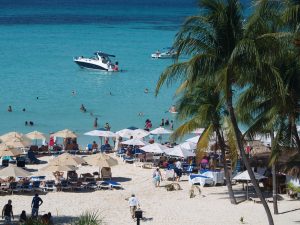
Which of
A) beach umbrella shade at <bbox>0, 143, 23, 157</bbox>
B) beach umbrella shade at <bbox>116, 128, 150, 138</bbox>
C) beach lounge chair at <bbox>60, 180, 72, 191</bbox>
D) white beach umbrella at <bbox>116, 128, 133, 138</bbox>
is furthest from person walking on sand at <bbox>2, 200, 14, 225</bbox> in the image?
white beach umbrella at <bbox>116, 128, 133, 138</bbox>

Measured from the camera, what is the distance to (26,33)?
99.4m

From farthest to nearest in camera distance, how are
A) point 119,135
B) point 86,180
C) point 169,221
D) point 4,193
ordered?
point 119,135 < point 86,180 < point 4,193 < point 169,221

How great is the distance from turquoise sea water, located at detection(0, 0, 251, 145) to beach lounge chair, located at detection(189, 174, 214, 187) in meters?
8.20

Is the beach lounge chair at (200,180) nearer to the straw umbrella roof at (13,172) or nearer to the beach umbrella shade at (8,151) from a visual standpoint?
the straw umbrella roof at (13,172)

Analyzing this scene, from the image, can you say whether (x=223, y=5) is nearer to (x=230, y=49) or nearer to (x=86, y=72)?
(x=230, y=49)

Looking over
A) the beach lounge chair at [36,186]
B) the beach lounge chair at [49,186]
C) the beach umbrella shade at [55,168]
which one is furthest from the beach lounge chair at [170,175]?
the beach lounge chair at [36,186]

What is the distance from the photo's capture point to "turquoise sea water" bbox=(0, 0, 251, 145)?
141 feet

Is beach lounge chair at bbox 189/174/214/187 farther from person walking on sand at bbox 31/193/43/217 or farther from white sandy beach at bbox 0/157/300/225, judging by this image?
person walking on sand at bbox 31/193/43/217

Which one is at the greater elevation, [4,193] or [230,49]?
[230,49]

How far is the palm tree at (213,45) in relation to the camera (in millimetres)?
14453

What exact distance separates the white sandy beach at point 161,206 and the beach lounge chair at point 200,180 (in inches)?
9.7

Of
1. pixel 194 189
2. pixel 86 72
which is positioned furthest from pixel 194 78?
pixel 86 72

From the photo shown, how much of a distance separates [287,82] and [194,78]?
2583 millimetres

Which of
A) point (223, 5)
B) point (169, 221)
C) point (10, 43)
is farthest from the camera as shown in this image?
point (10, 43)
